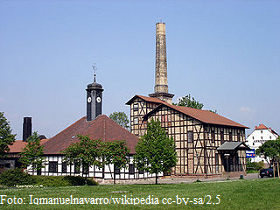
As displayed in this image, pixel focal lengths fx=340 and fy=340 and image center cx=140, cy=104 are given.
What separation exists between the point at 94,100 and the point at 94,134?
7.17m

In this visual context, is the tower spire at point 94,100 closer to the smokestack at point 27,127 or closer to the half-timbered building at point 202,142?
the half-timbered building at point 202,142

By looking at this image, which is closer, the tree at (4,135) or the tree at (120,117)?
the tree at (4,135)

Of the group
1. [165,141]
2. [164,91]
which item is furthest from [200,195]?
[164,91]

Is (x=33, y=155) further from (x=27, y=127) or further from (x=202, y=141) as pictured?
(x=27, y=127)

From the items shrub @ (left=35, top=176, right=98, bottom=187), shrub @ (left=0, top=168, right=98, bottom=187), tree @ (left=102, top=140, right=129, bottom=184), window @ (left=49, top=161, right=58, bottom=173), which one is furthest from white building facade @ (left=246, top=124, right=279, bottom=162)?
shrub @ (left=0, top=168, right=98, bottom=187)

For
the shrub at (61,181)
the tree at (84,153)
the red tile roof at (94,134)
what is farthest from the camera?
the red tile roof at (94,134)

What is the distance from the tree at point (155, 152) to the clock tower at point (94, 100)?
48.7ft

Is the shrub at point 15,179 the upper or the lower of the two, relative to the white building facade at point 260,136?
lower

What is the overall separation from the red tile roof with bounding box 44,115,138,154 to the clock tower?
1.14m

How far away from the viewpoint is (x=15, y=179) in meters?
31.7

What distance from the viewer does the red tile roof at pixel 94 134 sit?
1560 inches

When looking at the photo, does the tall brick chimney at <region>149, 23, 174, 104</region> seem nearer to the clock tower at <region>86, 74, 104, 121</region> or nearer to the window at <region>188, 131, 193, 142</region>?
the window at <region>188, 131, 193, 142</region>

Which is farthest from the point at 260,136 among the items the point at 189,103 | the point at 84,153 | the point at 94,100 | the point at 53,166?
the point at 84,153

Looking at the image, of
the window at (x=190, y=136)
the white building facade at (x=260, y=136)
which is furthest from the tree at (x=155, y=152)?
the white building facade at (x=260, y=136)
